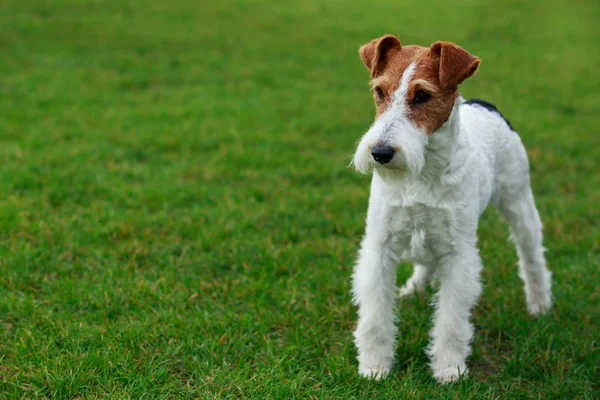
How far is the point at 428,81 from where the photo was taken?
389 cm

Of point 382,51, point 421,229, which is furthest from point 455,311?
point 382,51

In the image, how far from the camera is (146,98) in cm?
1040

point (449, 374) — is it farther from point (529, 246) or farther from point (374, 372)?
point (529, 246)

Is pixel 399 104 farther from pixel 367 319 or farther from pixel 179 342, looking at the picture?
pixel 179 342

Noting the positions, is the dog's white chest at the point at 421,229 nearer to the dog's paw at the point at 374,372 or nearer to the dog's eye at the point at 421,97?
the dog's eye at the point at 421,97

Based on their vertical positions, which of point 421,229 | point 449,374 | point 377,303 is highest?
point 421,229

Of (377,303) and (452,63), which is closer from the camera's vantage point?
(452,63)

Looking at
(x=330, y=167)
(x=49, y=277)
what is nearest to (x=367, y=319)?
(x=49, y=277)

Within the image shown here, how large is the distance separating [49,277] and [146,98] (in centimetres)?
559

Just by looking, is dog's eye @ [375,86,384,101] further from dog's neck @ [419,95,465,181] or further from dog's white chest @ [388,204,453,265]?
dog's white chest @ [388,204,453,265]

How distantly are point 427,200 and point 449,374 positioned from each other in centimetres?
117

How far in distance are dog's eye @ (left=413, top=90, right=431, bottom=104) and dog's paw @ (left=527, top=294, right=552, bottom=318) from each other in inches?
87.0

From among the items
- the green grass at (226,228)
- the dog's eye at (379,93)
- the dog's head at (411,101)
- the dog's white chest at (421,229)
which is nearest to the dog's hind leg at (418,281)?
the green grass at (226,228)

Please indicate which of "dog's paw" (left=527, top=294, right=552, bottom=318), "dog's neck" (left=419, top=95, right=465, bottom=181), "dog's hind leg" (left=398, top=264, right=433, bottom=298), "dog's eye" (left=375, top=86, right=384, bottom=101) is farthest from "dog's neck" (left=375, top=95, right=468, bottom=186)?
"dog's paw" (left=527, top=294, right=552, bottom=318)
